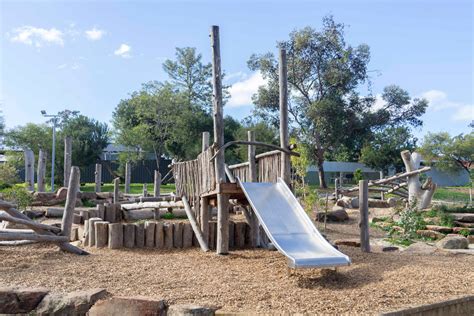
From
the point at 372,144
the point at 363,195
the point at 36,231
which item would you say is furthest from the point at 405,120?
the point at 36,231

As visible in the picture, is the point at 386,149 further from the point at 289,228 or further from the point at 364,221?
the point at 289,228

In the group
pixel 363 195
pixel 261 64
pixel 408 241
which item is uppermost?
pixel 261 64

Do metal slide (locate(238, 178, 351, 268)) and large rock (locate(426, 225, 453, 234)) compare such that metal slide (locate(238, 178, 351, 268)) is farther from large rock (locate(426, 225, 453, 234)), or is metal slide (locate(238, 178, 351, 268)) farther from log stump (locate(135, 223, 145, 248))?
large rock (locate(426, 225, 453, 234))

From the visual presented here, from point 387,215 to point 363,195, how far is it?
927cm

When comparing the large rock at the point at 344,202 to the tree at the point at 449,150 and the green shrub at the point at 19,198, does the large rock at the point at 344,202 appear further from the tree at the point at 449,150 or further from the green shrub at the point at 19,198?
the tree at the point at 449,150

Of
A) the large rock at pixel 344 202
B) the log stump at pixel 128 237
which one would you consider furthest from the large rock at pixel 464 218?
the log stump at pixel 128 237

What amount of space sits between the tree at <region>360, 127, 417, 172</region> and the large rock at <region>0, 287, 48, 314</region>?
133 ft

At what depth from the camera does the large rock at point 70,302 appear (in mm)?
5371

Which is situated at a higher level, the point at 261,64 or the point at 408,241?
the point at 261,64

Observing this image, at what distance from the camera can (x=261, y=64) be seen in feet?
120

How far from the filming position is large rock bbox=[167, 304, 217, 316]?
16.0 feet

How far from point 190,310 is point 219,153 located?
4.26 meters

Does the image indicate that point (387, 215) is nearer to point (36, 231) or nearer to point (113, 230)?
point (113, 230)

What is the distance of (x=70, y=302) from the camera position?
5430 mm
